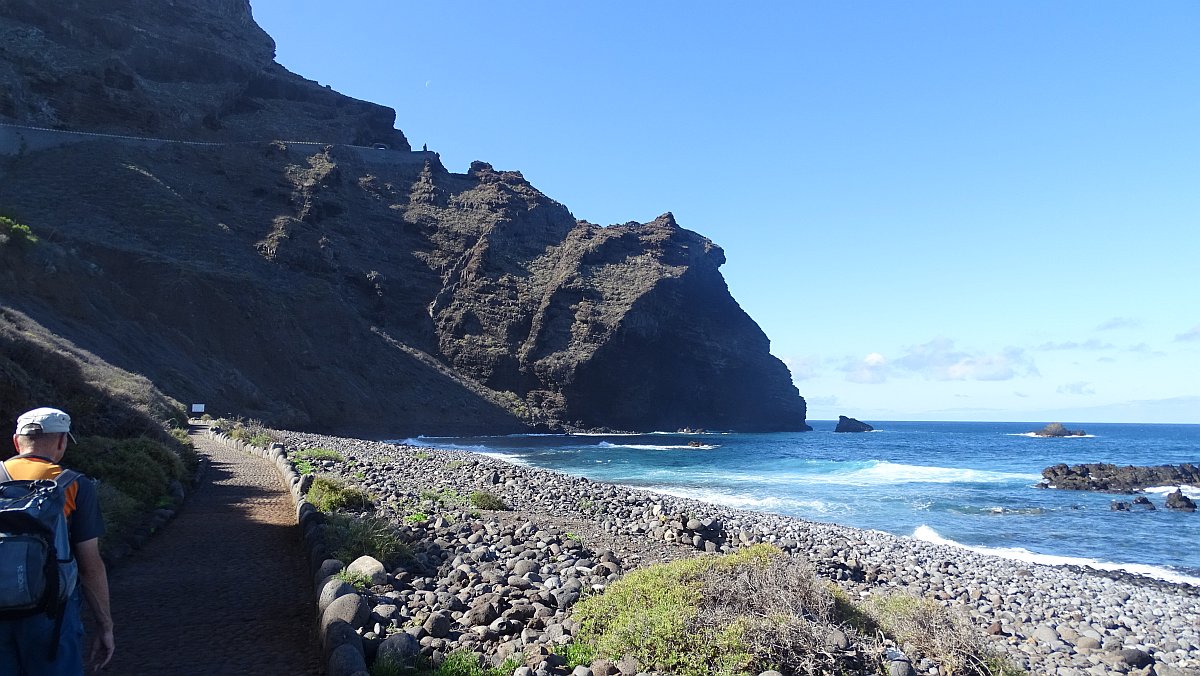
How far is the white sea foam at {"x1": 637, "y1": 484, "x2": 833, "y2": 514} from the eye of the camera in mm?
→ 25766

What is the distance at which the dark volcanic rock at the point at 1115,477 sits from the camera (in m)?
37.4

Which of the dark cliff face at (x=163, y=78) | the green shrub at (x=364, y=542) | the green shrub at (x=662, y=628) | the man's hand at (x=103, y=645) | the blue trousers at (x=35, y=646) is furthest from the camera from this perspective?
the dark cliff face at (x=163, y=78)

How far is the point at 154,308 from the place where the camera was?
50.0 metres

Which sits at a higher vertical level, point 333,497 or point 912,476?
point 333,497

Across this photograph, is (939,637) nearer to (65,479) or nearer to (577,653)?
(577,653)

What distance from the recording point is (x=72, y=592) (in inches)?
135

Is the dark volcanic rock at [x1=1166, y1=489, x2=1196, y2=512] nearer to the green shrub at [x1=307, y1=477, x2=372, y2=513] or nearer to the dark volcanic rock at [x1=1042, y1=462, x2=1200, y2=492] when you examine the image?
the dark volcanic rock at [x1=1042, y1=462, x2=1200, y2=492]

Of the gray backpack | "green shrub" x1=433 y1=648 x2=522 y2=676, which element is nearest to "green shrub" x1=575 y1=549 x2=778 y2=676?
"green shrub" x1=433 y1=648 x2=522 y2=676

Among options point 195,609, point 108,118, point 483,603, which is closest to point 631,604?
point 483,603

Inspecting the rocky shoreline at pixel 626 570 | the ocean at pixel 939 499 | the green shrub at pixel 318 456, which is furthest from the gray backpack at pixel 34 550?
the ocean at pixel 939 499

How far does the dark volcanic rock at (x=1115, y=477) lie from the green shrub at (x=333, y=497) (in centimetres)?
3894

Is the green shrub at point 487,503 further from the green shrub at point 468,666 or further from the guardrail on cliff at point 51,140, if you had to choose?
the guardrail on cliff at point 51,140

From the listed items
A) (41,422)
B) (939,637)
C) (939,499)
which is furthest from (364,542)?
(939,499)

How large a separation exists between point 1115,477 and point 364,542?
155ft
